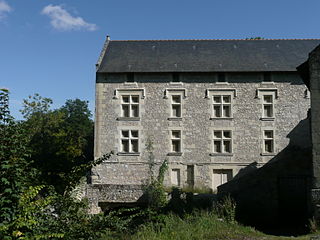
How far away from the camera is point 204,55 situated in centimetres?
2053

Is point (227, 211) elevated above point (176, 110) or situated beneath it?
situated beneath

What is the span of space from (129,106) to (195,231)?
39.0ft

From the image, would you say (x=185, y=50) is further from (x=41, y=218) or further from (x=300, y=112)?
(x=41, y=218)

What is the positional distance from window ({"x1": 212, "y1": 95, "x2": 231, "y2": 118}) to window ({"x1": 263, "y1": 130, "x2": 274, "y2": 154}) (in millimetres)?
2248

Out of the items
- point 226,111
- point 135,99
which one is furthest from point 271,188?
point 135,99

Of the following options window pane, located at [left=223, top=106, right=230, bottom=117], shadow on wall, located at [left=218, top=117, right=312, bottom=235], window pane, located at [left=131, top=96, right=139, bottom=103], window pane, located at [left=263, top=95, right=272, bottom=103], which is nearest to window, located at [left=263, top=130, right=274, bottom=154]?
window pane, located at [left=263, top=95, right=272, bottom=103]

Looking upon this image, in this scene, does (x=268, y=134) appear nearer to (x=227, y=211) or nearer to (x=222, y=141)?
(x=222, y=141)

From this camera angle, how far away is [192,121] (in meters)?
19.1

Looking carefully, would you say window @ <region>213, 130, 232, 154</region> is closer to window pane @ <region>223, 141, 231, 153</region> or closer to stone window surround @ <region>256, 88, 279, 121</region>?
window pane @ <region>223, 141, 231, 153</region>

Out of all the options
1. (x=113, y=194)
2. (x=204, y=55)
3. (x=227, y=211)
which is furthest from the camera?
(x=204, y=55)

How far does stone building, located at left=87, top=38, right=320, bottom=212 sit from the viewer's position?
61.2 ft

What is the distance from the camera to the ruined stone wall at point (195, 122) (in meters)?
18.6

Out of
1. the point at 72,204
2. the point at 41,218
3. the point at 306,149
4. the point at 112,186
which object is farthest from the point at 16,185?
the point at 112,186

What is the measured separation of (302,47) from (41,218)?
20374 mm
